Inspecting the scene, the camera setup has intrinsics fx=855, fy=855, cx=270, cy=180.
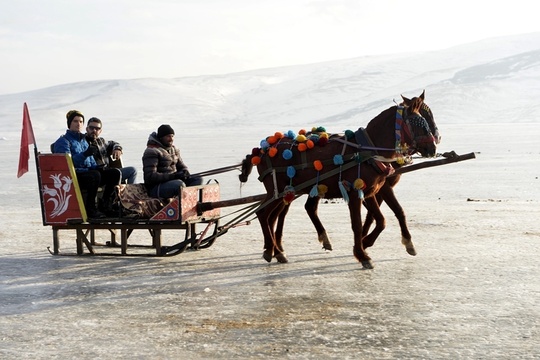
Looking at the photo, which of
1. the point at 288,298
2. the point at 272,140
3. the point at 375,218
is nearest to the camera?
the point at 288,298

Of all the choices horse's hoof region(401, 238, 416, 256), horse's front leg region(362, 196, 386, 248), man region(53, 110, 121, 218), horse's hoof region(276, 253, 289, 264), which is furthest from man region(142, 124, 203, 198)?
horse's hoof region(401, 238, 416, 256)

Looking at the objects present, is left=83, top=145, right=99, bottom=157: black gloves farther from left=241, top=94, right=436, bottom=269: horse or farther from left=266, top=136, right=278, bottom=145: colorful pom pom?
→ left=266, top=136, right=278, bottom=145: colorful pom pom

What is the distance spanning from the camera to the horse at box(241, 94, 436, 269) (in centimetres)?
955

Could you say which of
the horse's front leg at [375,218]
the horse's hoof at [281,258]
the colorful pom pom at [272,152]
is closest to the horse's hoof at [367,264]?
the horse's front leg at [375,218]

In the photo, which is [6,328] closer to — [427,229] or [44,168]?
[44,168]

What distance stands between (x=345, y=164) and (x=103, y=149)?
3.29 meters

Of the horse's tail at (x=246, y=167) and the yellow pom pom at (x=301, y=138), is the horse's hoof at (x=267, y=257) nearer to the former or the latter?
the horse's tail at (x=246, y=167)

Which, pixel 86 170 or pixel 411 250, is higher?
pixel 86 170

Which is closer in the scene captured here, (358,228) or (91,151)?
(358,228)

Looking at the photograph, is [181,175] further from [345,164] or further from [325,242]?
[345,164]

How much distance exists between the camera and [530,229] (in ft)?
42.7

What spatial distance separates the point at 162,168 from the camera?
35.1ft

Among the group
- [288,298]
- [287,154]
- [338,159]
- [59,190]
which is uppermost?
[287,154]

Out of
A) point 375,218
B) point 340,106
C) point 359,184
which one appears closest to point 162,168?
point 359,184
